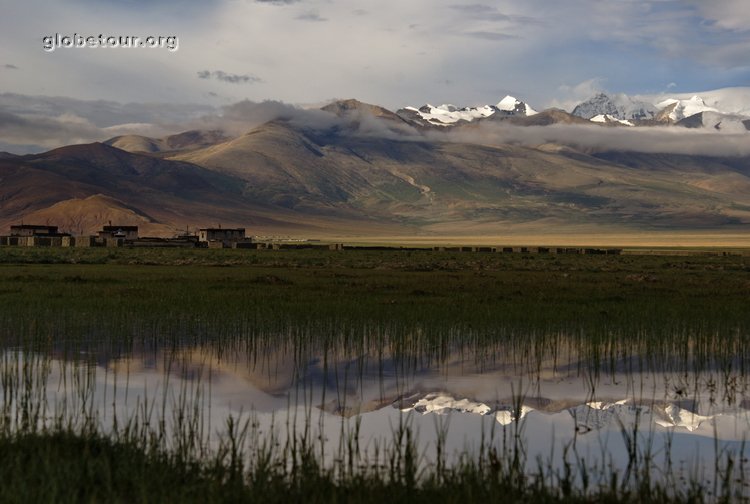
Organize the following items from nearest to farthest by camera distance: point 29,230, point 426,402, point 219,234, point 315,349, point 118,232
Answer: point 426,402 → point 315,349 → point 219,234 → point 118,232 → point 29,230

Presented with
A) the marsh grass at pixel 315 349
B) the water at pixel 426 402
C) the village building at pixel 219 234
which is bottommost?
the water at pixel 426 402

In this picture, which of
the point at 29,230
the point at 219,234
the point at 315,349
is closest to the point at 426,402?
the point at 315,349

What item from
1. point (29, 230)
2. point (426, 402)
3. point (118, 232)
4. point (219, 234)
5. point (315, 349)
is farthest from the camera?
point (29, 230)

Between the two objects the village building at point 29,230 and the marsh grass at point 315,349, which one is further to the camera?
the village building at point 29,230

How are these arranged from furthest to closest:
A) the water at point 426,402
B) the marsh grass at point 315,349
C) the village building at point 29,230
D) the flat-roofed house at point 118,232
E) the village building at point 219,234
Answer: the village building at point 219,234, the flat-roofed house at point 118,232, the village building at point 29,230, the water at point 426,402, the marsh grass at point 315,349

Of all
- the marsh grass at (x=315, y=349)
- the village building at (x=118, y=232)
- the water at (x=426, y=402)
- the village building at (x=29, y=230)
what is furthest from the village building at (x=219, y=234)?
the water at (x=426, y=402)

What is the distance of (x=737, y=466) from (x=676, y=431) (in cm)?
229

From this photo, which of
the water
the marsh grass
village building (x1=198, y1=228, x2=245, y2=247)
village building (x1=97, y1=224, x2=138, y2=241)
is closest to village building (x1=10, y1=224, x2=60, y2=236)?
village building (x1=97, y1=224, x2=138, y2=241)

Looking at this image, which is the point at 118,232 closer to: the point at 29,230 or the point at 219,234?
the point at 29,230

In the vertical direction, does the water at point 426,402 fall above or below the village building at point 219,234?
below

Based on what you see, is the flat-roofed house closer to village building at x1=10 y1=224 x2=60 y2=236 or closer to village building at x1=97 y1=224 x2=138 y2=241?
village building at x1=97 y1=224 x2=138 y2=241

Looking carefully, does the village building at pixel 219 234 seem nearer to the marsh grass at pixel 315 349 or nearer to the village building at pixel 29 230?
the village building at pixel 29 230

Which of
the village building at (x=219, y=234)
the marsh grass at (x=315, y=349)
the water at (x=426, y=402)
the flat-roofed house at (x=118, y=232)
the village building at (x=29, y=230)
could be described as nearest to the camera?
the marsh grass at (x=315, y=349)

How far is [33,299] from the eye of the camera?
32.4 metres
